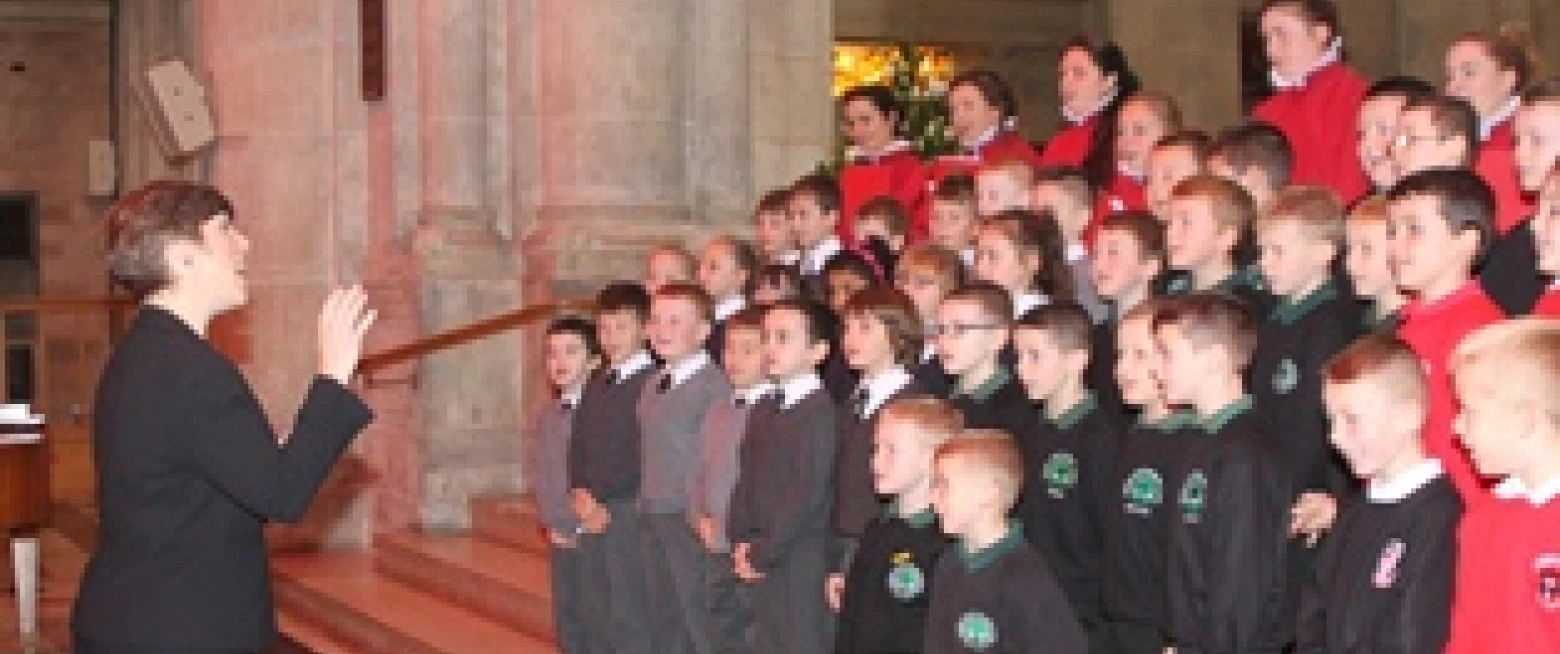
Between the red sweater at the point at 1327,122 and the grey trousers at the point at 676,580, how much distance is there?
2055mm

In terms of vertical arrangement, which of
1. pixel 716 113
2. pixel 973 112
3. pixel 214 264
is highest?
pixel 716 113

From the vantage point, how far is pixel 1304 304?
15.0 feet

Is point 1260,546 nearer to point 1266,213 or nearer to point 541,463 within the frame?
point 1266,213

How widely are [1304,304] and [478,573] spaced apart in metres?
4.36

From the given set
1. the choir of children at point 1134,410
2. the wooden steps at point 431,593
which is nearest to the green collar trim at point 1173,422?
the choir of children at point 1134,410

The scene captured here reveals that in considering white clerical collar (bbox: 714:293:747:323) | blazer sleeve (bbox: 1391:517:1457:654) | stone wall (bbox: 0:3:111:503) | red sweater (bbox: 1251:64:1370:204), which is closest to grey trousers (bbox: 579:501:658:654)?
white clerical collar (bbox: 714:293:747:323)

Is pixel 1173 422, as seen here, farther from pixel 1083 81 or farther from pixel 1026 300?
pixel 1083 81

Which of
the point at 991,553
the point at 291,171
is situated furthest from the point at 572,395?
the point at 291,171

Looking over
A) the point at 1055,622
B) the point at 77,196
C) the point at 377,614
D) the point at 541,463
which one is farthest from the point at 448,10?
the point at 77,196

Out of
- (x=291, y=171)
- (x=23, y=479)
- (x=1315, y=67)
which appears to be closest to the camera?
(x=1315, y=67)

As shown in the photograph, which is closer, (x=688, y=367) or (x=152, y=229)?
(x=152, y=229)

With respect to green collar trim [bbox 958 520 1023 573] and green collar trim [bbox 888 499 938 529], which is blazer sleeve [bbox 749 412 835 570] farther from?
green collar trim [bbox 958 520 1023 573]

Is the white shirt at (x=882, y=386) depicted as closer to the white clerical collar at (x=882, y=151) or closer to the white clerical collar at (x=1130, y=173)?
the white clerical collar at (x=1130, y=173)

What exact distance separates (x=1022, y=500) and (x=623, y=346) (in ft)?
6.56
